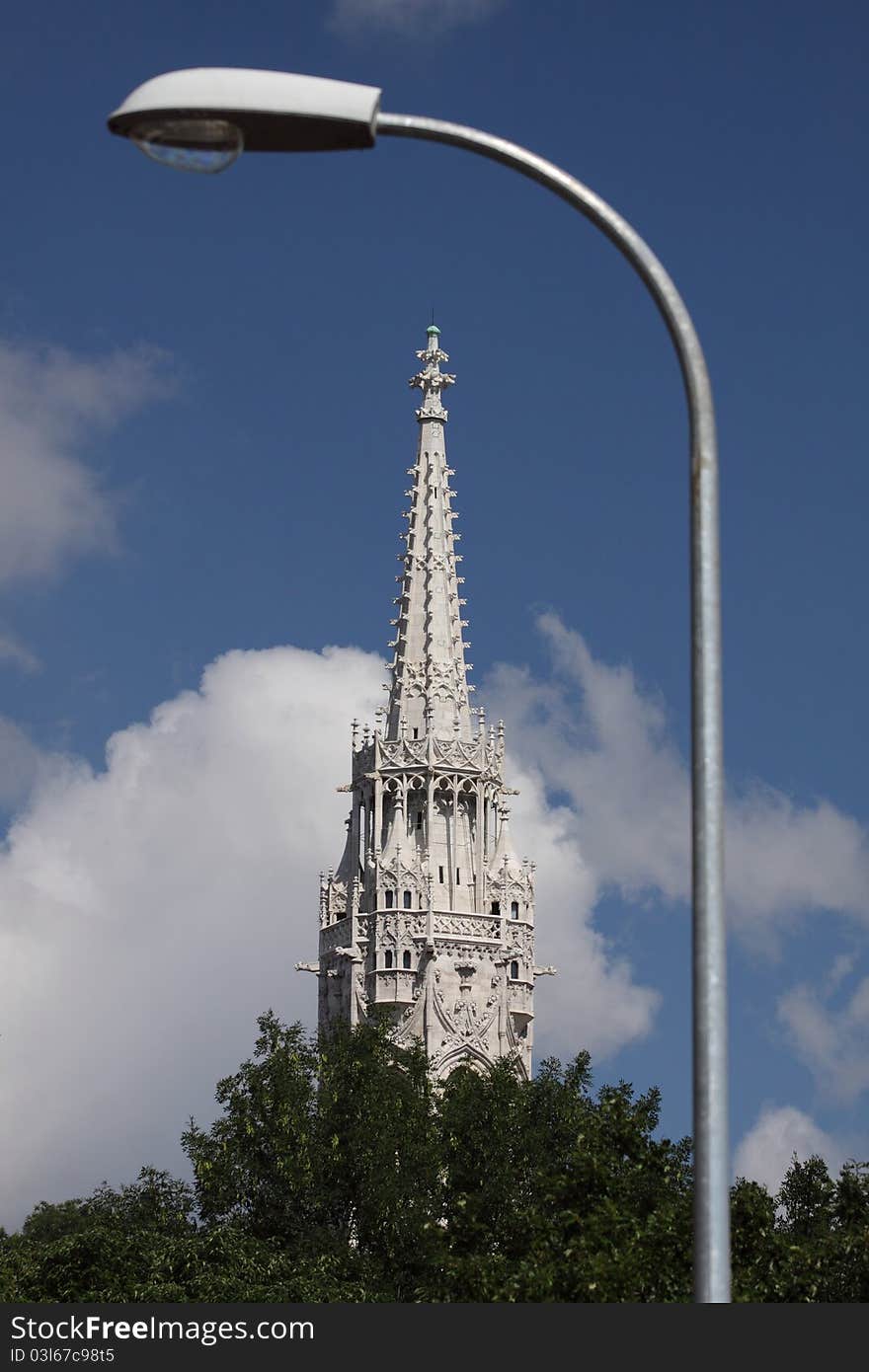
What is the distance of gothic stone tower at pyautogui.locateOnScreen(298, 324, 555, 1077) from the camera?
92688mm

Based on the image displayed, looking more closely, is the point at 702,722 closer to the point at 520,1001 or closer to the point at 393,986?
the point at 393,986

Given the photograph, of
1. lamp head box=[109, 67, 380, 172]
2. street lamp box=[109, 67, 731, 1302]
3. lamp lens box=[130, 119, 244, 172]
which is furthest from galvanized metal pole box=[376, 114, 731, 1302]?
lamp lens box=[130, 119, 244, 172]

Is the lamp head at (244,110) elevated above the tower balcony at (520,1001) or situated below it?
below

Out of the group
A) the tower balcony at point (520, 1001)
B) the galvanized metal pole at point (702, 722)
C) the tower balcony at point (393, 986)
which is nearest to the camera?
the galvanized metal pole at point (702, 722)

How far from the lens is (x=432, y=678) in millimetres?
96812

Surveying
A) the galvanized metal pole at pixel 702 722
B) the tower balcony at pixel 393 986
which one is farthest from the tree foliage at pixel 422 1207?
the galvanized metal pole at pixel 702 722

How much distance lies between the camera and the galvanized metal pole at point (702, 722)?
15.6 meters

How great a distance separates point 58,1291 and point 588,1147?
16.4m

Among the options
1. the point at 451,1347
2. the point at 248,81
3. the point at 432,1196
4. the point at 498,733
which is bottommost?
the point at 451,1347

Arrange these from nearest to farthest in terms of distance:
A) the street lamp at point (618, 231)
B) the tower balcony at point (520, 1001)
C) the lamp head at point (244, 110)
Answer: the street lamp at point (618, 231) < the lamp head at point (244, 110) < the tower balcony at point (520, 1001)

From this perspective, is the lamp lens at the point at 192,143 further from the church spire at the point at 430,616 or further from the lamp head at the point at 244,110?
the church spire at the point at 430,616

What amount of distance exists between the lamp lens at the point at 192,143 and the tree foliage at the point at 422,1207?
3171cm

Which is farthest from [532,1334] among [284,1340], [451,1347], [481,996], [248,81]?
[481,996]

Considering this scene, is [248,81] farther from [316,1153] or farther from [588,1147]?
[316,1153]
